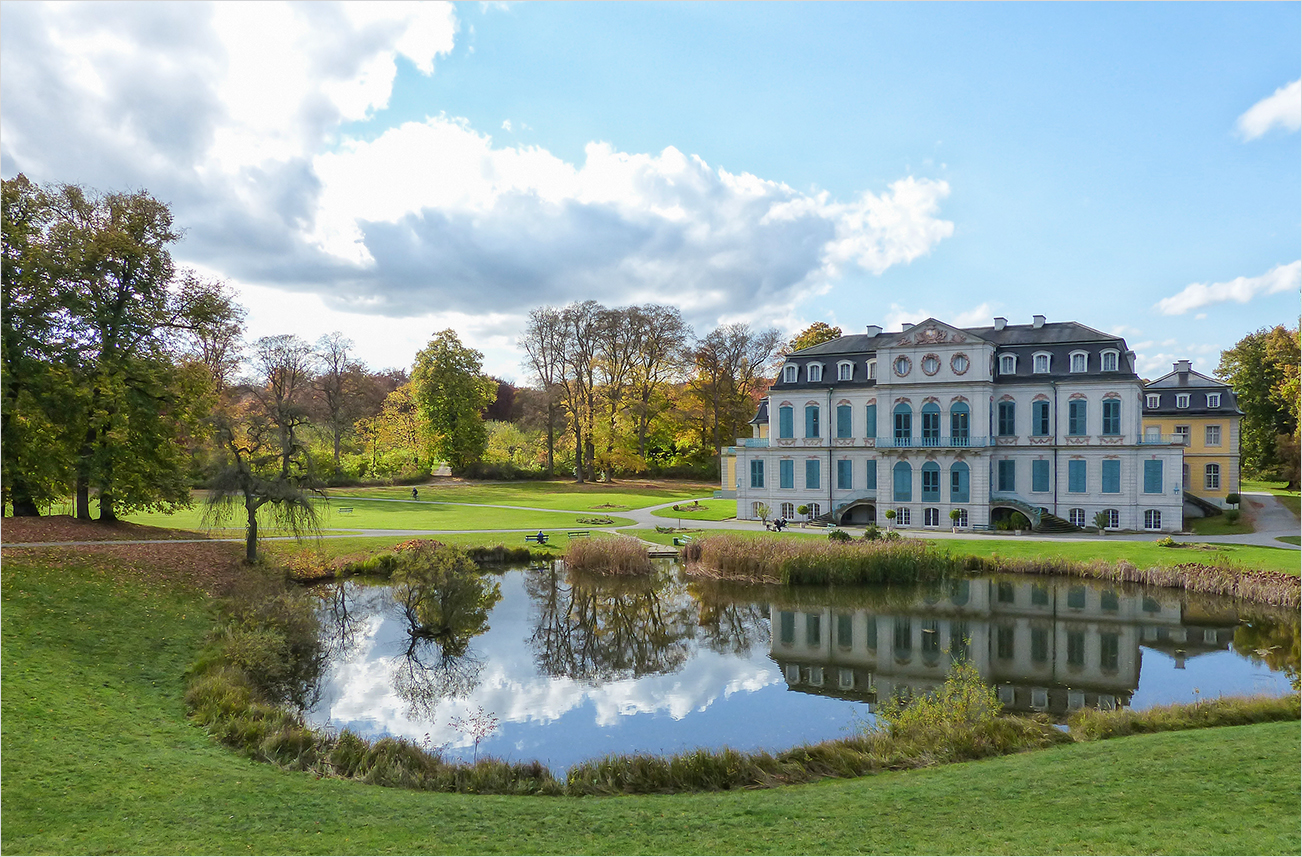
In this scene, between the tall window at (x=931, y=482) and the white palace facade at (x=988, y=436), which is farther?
the tall window at (x=931, y=482)

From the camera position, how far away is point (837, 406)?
37906 mm

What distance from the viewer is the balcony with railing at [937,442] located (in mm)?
34344

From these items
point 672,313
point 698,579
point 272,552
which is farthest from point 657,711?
point 672,313

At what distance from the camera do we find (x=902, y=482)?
35969mm

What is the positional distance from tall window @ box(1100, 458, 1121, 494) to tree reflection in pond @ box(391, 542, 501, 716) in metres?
29.5

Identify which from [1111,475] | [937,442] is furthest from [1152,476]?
[937,442]

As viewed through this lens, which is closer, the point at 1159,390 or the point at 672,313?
the point at 1159,390

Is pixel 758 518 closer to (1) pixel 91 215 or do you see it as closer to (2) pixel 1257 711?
(2) pixel 1257 711

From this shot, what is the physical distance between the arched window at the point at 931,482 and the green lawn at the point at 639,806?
2462 cm

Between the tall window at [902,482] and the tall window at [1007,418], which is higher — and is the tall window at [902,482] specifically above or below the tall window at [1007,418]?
below

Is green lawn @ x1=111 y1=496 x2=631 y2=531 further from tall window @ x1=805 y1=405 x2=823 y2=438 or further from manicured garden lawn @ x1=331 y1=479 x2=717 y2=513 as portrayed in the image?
tall window @ x1=805 y1=405 x2=823 y2=438

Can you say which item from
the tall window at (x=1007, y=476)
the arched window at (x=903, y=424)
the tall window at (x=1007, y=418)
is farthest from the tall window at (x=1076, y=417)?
the arched window at (x=903, y=424)

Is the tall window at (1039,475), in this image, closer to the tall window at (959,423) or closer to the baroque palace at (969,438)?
the baroque palace at (969,438)

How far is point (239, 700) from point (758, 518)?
95.4 ft
